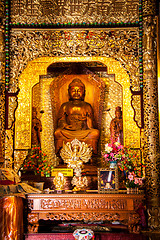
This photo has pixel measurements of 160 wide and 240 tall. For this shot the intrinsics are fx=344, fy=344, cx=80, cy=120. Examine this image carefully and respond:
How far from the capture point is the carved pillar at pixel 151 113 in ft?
19.0

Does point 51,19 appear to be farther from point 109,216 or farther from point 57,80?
point 109,216

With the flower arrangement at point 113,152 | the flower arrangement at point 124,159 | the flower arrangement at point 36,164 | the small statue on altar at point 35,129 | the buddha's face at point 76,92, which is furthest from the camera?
the buddha's face at point 76,92

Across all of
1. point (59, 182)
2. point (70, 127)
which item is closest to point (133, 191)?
point (59, 182)

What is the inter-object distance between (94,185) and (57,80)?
8.12ft

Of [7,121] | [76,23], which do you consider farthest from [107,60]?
[7,121]

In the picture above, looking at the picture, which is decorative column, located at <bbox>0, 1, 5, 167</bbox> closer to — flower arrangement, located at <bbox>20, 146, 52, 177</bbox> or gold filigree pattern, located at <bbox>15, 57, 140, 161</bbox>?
gold filigree pattern, located at <bbox>15, 57, 140, 161</bbox>

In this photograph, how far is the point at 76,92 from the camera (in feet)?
24.0

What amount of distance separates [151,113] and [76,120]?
1.79 metres

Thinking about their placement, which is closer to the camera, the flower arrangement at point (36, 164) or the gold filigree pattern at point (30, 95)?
the flower arrangement at point (36, 164)

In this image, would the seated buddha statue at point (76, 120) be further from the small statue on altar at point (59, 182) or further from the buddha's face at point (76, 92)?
the small statue on altar at point (59, 182)

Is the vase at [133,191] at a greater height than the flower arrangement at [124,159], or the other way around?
the flower arrangement at [124,159]

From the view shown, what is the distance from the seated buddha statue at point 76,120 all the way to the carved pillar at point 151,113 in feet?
3.90

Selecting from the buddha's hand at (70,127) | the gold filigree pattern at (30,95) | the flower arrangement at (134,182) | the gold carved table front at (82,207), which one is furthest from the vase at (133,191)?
the buddha's hand at (70,127)

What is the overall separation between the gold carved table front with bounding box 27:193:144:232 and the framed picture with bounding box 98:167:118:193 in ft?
0.43
